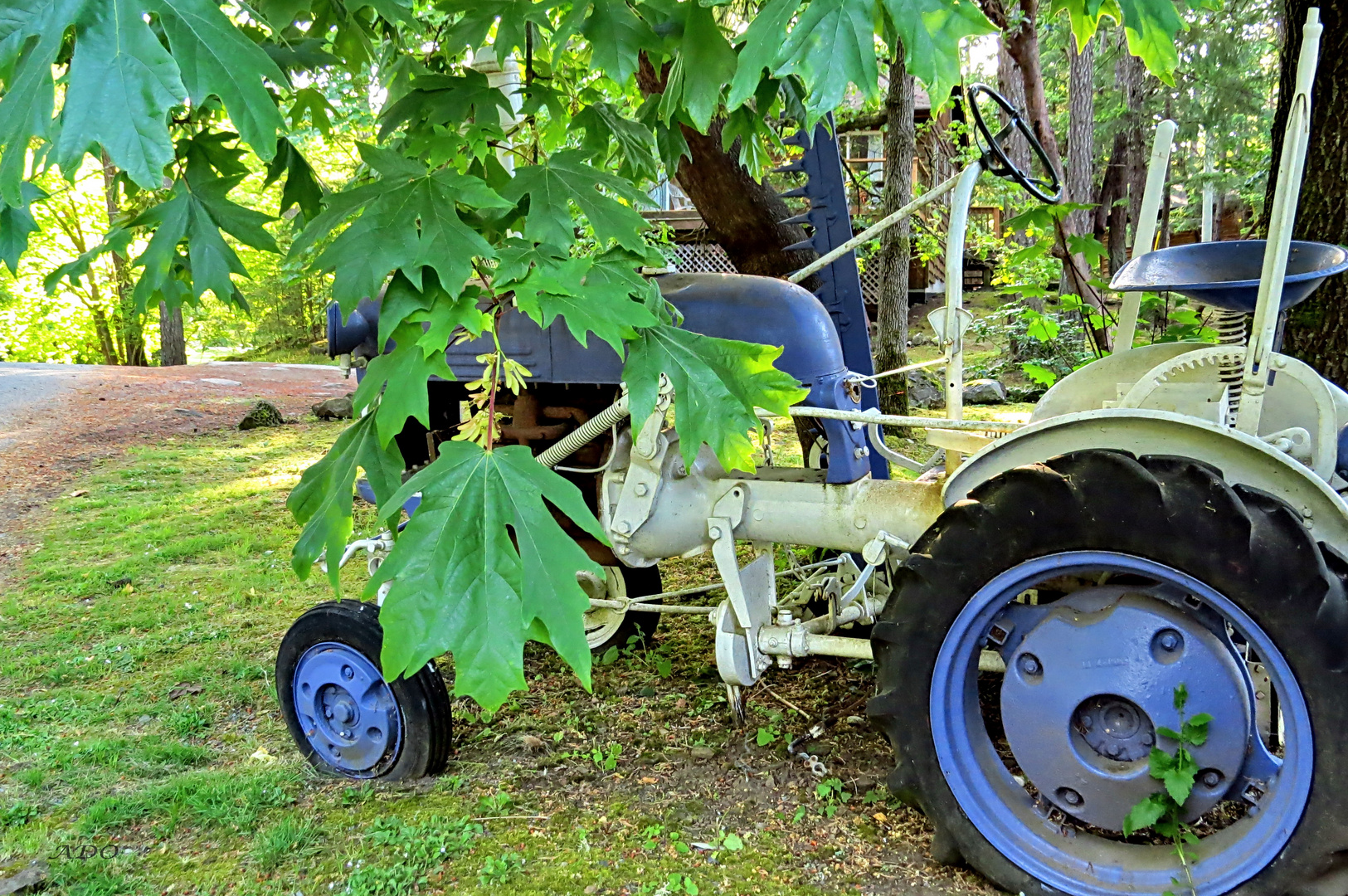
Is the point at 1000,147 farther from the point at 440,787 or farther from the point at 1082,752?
the point at 440,787

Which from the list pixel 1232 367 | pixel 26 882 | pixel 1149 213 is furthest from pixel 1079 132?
pixel 26 882

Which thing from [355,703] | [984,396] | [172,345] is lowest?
[355,703]

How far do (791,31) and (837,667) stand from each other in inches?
100

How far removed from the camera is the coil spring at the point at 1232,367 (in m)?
2.26

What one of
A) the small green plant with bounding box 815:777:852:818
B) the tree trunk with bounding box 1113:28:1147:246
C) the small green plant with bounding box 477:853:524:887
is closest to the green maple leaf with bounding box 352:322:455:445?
the small green plant with bounding box 477:853:524:887

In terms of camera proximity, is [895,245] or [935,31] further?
[895,245]

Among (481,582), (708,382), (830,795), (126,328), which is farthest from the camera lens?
(126,328)

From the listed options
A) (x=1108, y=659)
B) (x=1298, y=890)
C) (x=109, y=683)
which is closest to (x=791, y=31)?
(x=1108, y=659)

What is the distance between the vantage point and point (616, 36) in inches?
83.5

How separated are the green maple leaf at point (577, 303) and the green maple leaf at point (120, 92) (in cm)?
64

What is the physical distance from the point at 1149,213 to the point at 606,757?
2.33 m

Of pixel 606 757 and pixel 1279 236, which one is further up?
pixel 1279 236

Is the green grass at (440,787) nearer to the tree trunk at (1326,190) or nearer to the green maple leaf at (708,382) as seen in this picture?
the green maple leaf at (708,382)

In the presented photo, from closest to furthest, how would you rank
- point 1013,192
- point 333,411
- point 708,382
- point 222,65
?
point 222,65 < point 708,382 < point 1013,192 < point 333,411
